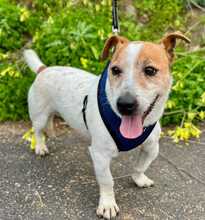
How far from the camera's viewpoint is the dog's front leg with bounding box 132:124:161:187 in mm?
3963

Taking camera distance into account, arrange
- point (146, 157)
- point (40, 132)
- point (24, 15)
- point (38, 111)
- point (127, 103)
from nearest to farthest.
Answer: point (127, 103), point (146, 157), point (38, 111), point (40, 132), point (24, 15)

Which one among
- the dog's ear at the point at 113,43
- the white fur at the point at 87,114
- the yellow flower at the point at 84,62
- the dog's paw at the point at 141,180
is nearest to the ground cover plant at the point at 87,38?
the yellow flower at the point at 84,62

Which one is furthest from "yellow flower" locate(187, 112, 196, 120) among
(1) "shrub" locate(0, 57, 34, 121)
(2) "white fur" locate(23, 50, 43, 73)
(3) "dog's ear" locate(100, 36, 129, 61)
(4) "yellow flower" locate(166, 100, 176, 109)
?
(1) "shrub" locate(0, 57, 34, 121)

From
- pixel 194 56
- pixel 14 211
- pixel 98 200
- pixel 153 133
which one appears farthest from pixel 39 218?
pixel 194 56

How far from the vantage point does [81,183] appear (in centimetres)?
443

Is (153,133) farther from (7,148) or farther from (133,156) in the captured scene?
(7,148)

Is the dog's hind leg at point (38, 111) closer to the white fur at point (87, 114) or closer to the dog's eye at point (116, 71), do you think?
the white fur at point (87, 114)

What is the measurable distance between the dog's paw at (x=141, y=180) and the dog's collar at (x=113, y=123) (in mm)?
602

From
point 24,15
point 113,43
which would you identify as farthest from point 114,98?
point 24,15

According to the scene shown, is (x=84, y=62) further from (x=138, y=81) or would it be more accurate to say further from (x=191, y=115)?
(x=138, y=81)

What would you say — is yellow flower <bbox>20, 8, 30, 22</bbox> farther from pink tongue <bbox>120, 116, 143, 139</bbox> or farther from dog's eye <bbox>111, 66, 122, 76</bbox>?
pink tongue <bbox>120, 116, 143, 139</bbox>

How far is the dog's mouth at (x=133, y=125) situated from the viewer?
348cm

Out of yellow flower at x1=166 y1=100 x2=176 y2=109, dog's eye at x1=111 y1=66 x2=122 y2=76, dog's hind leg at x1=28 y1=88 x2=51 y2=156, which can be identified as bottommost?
yellow flower at x1=166 y1=100 x2=176 y2=109

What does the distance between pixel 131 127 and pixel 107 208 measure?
0.83 metres
